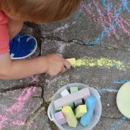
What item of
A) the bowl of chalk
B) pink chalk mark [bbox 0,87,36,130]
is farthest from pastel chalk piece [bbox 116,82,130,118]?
pink chalk mark [bbox 0,87,36,130]

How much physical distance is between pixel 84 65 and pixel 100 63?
0.09m

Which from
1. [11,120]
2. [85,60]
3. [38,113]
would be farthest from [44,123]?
[85,60]

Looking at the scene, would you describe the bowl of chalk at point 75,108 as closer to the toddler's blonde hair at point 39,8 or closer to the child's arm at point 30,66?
the child's arm at point 30,66

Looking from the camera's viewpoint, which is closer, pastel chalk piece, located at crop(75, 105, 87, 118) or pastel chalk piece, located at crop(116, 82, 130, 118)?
pastel chalk piece, located at crop(75, 105, 87, 118)

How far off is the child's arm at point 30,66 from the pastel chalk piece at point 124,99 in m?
0.31

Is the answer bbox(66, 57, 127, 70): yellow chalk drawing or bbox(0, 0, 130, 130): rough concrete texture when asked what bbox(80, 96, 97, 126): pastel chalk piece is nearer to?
bbox(0, 0, 130, 130): rough concrete texture

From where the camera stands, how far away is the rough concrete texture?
1.83m

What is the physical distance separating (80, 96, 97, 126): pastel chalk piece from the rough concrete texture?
0.12 m

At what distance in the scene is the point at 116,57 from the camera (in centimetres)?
192

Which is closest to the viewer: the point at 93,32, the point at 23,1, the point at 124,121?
the point at 23,1

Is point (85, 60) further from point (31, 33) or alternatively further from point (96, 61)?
point (31, 33)

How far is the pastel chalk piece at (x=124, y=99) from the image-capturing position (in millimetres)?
1809

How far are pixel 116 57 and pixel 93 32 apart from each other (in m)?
0.19

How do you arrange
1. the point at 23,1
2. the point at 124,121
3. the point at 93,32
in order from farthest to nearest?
the point at 93,32, the point at 124,121, the point at 23,1
